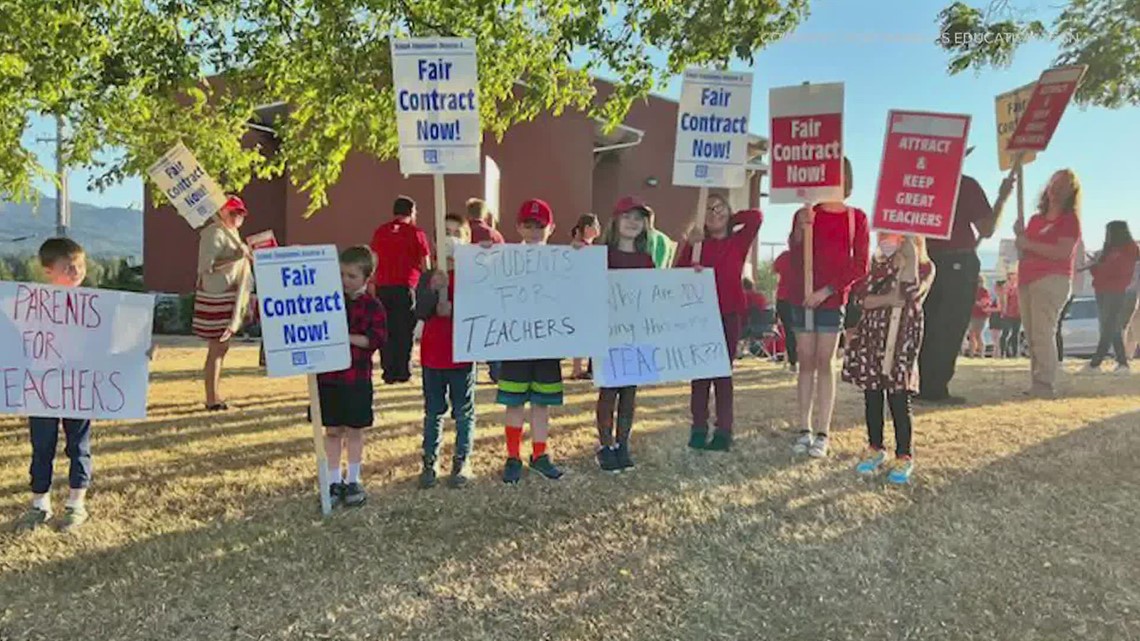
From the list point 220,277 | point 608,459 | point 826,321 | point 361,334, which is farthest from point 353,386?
point 220,277

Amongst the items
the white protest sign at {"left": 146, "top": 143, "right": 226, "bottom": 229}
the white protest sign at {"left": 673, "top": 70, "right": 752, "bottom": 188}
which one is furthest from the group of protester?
the white protest sign at {"left": 146, "top": 143, "right": 226, "bottom": 229}

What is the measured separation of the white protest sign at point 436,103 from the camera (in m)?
4.62

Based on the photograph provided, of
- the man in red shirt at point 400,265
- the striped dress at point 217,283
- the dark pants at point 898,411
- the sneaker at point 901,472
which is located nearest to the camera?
the sneaker at point 901,472

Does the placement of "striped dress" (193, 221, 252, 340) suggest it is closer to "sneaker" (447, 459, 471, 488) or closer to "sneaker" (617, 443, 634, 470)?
"sneaker" (447, 459, 471, 488)

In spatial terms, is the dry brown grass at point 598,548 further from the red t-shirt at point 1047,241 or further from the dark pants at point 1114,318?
the dark pants at point 1114,318

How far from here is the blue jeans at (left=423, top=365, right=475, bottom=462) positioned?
489 centimetres

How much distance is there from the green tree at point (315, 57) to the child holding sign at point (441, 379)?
10.7ft

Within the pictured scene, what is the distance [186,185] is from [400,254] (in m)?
2.14

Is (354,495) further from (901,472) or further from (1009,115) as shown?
(1009,115)

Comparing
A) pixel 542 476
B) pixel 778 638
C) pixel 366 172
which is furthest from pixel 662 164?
pixel 778 638

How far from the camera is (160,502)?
4633 mm

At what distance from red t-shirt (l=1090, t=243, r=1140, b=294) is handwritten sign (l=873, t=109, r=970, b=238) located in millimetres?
6385

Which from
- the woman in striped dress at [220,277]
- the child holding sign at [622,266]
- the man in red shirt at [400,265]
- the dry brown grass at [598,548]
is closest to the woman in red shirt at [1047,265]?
the dry brown grass at [598,548]

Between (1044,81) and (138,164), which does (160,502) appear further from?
(1044,81)
